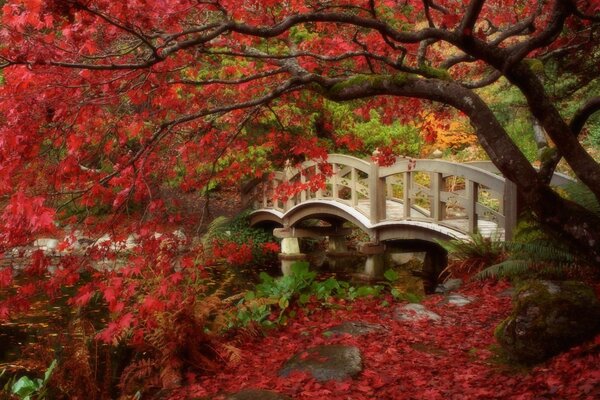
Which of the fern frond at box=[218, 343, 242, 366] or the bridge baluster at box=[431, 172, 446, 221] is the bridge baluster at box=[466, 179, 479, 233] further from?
the fern frond at box=[218, 343, 242, 366]

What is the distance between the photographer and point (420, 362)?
520cm

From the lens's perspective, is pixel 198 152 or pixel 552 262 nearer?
pixel 552 262

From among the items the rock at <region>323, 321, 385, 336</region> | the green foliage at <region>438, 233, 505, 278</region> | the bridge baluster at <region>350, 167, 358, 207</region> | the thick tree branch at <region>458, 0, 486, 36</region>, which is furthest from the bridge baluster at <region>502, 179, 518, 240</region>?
the thick tree branch at <region>458, 0, 486, 36</region>

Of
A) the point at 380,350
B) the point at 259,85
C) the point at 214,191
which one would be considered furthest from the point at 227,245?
the point at 214,191

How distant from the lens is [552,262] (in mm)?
5480

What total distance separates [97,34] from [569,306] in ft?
13.5

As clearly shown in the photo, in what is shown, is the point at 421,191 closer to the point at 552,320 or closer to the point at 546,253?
the point at 546,253

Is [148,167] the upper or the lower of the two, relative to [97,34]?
lower

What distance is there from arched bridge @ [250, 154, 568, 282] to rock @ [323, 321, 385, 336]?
272 cm

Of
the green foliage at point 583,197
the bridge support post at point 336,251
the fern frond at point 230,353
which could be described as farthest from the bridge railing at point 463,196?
the fern frond at point 230,353

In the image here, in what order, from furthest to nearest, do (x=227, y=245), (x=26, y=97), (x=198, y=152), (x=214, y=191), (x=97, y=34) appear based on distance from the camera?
(x=214, y=191)
(x=227, y=245)
(x=198, y=152)
(x=97, y=34)
(x=26, y=97)

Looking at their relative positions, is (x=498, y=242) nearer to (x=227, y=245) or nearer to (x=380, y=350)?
(x=380, y=350)

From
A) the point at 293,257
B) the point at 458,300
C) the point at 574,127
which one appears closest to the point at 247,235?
the point at 293,257

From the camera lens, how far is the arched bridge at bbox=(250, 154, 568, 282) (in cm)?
872
